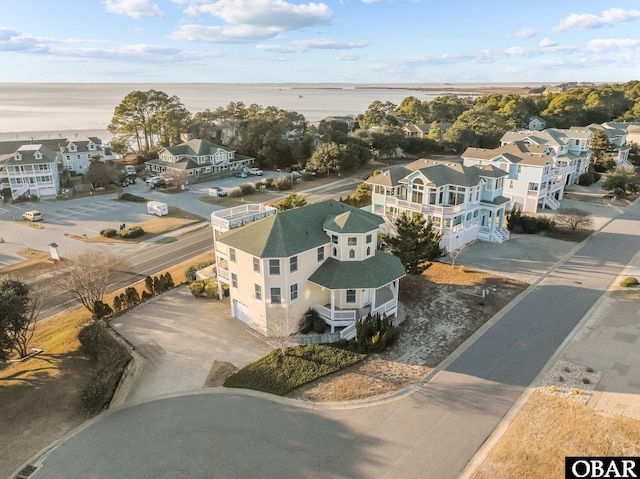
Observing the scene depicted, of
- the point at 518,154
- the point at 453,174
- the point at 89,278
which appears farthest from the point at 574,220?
the point at 89,278

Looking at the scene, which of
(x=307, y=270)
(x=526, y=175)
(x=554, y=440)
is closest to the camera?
(x=554, y=440)

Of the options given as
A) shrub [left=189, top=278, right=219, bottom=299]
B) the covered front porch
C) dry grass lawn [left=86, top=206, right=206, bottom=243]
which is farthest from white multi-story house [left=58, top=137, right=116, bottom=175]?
the covered front porch

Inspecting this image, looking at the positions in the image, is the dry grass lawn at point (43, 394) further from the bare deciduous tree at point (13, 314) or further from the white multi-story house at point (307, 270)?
the white multi-story house at point (307, 270)

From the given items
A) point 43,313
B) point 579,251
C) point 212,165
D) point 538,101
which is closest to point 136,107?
point 212,165

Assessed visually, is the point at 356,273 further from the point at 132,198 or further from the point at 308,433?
the point at 132,198

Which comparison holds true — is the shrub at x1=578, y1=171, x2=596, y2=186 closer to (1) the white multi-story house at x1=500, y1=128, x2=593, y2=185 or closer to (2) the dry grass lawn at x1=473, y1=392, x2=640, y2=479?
(1) the white multi-story house at x1=500, y1=128, x2=593, y2=185
